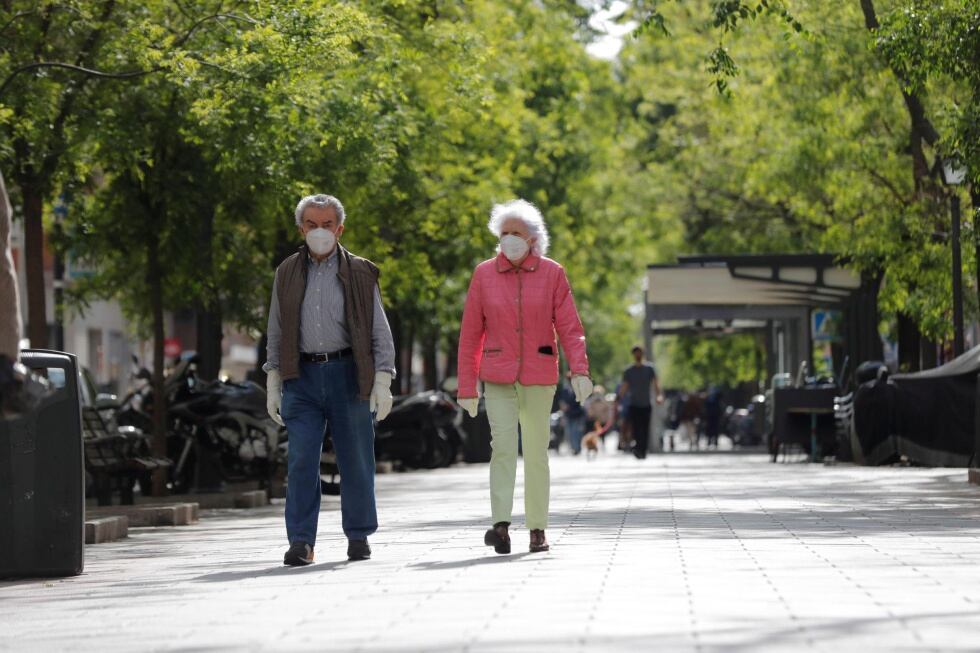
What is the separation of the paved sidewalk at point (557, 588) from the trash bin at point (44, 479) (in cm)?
21

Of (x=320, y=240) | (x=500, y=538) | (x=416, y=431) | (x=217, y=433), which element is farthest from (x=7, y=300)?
(x=416, y=431)

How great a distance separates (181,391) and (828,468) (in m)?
10.3

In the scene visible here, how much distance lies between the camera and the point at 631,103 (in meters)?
49.1

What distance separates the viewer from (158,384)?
20.2m

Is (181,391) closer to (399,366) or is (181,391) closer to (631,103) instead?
(399,366)

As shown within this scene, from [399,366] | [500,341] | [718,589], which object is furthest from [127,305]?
[718,589]

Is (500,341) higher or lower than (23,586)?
higher

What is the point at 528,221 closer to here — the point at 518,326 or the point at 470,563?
the point at 518,326

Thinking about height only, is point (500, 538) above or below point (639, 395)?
below

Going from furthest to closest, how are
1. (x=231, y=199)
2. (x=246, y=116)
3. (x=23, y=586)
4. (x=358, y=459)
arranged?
(x=231, y=199)
(x=246, y=116)
(x=358, y=459)
(x=23, y=586)

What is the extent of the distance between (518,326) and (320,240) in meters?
1.16

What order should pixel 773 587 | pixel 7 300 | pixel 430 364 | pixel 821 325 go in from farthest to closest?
pixel 430 364 < pixel 821 325 < pixel 773 587 < pixel 7 300

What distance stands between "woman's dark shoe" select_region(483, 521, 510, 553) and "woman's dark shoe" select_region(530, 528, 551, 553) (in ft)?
0.61

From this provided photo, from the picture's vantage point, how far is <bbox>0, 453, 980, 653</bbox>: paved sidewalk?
7.38 metres
